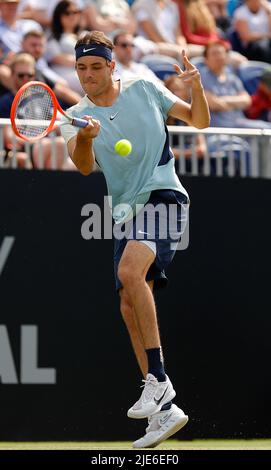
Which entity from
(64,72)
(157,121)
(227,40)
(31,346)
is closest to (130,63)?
(64,72)

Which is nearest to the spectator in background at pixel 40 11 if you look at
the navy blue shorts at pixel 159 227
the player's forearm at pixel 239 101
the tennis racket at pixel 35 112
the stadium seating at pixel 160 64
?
the stadium seating at pixel 160 64

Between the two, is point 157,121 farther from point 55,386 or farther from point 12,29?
point 12,29

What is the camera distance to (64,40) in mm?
12305

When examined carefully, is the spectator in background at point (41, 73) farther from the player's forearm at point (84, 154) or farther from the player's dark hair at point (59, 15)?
the player's forearm at point (84, 154)

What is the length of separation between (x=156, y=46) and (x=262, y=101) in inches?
53.4

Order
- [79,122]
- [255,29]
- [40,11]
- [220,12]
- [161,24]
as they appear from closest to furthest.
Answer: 1. [79,122]
2. [40,11]
3. [161,24]
4. [255,29]
5. [220,12]

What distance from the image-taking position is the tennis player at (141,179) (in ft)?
25.3

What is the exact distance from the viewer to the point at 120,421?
33.4 ft

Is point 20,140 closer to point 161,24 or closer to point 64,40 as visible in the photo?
point 64,40

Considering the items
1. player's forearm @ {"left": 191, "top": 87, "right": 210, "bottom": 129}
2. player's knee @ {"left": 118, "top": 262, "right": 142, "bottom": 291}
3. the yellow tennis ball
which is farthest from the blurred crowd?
the yellow tennis ball

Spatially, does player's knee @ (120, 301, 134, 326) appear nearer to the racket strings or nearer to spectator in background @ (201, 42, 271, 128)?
the racket strings

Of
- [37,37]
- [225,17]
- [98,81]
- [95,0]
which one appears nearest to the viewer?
[98,81]

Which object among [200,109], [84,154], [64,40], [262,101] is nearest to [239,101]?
[262,101]

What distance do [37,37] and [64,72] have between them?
1.68ft
